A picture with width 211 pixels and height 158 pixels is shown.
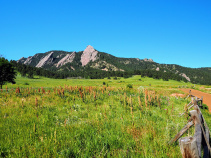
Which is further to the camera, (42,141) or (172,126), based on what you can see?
(172,126)

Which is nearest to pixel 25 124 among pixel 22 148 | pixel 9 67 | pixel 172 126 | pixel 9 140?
pixel 9 140

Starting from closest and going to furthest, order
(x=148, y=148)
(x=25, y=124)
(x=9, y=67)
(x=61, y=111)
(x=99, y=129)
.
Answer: (x=148, y=148) → (x=99, y=129) → (x=25, y=124) → (x=61, y=111) → (x=9, y=67)

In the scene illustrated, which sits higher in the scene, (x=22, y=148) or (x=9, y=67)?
(x=9, y=67)

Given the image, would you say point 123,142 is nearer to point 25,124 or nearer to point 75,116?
point 75,116

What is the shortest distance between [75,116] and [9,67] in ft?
177

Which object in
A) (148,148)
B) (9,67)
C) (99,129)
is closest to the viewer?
(148,148)

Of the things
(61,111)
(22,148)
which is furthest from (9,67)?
(22,148)

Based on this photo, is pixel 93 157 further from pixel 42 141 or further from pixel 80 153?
pixel 42 141

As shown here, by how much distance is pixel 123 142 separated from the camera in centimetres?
365

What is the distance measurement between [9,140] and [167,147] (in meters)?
4.85

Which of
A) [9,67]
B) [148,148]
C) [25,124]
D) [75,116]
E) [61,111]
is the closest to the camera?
[148,148]

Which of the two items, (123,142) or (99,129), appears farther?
(99,129)

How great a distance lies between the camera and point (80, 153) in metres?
3.16

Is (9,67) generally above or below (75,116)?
above
